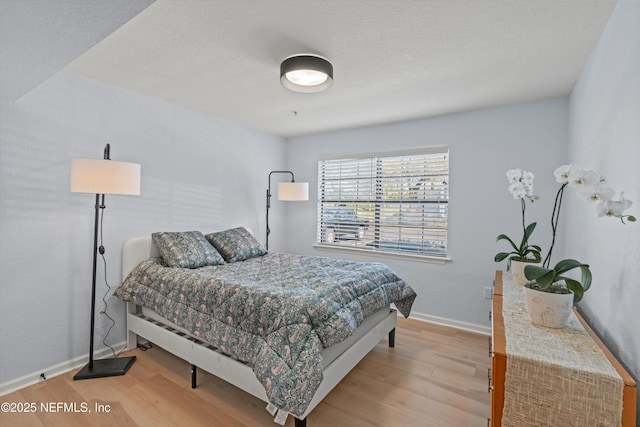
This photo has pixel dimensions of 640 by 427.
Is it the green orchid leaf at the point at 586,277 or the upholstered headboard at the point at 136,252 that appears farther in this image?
the upholstered headboard at the point at 136,252

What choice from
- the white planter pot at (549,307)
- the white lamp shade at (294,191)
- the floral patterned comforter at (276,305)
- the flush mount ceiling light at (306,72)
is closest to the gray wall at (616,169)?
the white planter pot at (549,307)

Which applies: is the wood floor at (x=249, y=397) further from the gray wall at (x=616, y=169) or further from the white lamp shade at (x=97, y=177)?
the white lamp shade at (x=97, y=177)

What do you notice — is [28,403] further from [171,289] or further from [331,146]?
[331,146]

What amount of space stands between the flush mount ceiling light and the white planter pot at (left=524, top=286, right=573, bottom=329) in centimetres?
178

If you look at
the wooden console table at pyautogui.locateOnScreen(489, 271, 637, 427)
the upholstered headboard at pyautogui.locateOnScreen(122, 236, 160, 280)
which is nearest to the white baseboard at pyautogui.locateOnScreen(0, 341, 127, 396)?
the upholstered headboard at pyautogui.locateOnScreen(122, 236, 160, 280)

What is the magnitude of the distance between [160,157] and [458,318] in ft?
12.2

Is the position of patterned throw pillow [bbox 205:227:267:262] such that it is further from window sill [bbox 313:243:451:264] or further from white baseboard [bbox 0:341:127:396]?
white baseboard [bbox 0:341:127:396]

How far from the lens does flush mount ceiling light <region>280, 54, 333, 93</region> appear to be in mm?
1990

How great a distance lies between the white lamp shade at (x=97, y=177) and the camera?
82.7 inches

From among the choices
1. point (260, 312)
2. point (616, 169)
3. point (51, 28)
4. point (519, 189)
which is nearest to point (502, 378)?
point (616, 169)

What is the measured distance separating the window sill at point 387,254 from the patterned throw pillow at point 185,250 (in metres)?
1.70

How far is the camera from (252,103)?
3.11 metres

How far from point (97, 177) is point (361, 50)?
2059 millimetres

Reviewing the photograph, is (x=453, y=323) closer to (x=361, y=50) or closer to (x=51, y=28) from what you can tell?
(x=361, y=50)
